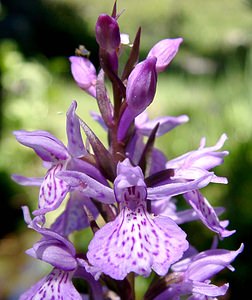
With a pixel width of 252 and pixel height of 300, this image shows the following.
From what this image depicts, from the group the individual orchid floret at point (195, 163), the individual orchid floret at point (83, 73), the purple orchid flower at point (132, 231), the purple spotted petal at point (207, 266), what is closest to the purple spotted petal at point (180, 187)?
the purple orchid flower at point (132, 231)

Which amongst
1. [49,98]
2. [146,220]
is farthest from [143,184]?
[49,98]

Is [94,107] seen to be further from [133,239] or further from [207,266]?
[133,239]

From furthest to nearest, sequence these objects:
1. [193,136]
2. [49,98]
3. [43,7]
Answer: [43,7] < [49,98] < [193,136]

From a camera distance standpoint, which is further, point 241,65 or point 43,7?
point 43,7

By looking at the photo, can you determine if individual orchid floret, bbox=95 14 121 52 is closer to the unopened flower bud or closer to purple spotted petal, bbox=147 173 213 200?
the unopened flower bud

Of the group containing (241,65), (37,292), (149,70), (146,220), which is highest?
(149,70)

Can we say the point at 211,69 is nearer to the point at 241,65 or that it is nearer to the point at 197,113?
the point at 241,65

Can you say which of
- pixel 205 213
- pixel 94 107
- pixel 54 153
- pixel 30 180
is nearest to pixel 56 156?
pixel 54 153

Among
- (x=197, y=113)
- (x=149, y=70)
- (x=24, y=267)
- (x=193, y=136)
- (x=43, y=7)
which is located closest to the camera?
(x=149, y=70)

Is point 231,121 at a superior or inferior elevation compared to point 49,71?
superior
